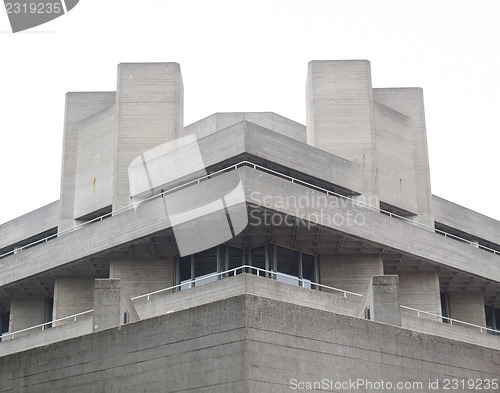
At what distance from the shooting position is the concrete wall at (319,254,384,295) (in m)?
32.9

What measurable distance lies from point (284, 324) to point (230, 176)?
13.1 m

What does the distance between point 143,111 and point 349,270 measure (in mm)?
11700

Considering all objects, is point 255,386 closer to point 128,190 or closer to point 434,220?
point 128,190

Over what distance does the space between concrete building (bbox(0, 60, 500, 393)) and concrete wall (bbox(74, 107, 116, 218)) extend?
0.25 ft

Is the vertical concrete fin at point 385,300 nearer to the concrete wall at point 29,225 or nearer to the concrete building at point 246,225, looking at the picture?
the concrete building at point 246,225

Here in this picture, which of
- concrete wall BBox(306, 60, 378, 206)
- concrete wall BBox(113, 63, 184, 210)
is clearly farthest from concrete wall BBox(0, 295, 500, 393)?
concrete wall BBox(306, 60, 378, 206)

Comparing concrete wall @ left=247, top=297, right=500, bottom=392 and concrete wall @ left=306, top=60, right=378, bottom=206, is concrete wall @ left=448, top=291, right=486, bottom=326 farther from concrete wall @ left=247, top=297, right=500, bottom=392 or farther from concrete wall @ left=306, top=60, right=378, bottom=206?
concrete wall @ left=247, top=297, right=500, bottom=392

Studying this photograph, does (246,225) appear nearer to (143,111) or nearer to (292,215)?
(292,215)

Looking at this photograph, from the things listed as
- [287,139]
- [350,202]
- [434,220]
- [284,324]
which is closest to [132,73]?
[287,139]

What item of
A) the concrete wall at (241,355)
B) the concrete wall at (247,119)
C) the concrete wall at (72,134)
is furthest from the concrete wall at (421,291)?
the concrete wall at (72,134)

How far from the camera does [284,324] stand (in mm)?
17234

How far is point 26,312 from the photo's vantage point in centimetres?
3834

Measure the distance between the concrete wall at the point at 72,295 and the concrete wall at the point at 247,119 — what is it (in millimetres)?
11425

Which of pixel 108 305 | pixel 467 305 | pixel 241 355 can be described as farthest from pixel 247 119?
pixel 241 355
